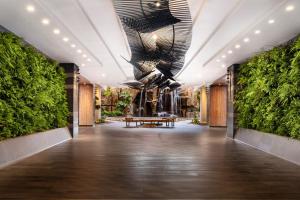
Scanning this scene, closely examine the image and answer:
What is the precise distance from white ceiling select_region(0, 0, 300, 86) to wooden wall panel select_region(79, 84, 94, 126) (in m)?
9.95

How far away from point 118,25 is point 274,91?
4215 millimetres

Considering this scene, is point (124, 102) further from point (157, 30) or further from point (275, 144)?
point (275, 144)

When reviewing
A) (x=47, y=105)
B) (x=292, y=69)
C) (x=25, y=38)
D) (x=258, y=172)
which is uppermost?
(x=25, y=38)

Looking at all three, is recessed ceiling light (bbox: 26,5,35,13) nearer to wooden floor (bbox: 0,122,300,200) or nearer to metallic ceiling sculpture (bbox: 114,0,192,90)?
metallic ceiling sculpture (bbox: 114,0,192,90)

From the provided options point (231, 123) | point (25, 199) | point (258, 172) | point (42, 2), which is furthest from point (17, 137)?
point (231, 123)

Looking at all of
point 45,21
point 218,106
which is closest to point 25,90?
point 45,21

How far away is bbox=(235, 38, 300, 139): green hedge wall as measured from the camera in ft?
21.8

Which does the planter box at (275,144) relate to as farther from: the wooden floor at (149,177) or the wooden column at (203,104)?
the wooden column at (203,104)

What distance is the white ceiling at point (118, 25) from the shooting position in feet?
17.7

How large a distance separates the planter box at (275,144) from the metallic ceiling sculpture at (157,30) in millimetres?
3232

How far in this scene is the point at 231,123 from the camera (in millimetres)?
11648

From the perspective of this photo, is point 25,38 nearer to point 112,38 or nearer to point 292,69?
point 112,38

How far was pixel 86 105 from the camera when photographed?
65.2ft

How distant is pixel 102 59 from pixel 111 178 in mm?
7403
